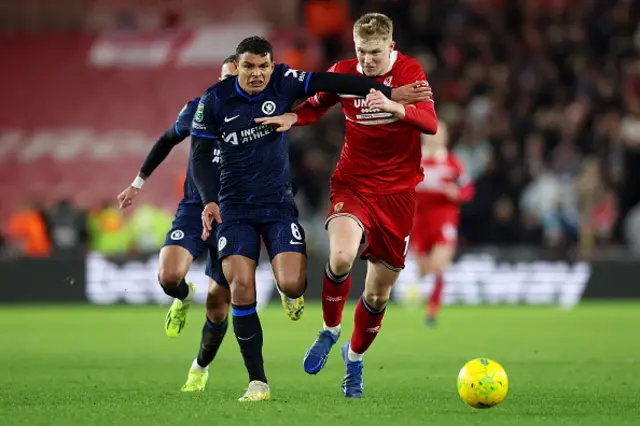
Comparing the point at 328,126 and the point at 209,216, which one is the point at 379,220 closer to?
the point at 209,216

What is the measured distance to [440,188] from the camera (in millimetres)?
15180

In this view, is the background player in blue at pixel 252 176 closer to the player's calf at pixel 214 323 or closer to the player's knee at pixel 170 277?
the player's calf at pixel 214 323

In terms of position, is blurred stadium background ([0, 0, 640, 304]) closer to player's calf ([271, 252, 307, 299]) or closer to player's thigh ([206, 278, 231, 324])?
player's thigh ([206, 278, 231, 324])

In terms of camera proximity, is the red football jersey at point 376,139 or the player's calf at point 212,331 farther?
the player's calf at point 212,331

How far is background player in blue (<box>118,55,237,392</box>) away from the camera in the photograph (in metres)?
8.35

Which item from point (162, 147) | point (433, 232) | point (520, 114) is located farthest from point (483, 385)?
point (520, 114)

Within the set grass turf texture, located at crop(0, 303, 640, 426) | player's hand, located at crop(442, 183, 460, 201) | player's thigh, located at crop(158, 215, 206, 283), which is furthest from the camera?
player's hand, located at crop(442, 183, 460, 201)

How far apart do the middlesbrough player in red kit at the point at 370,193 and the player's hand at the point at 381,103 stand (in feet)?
0.95

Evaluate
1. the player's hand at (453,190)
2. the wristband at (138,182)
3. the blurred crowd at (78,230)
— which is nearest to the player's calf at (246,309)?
the wristband at (138,182)

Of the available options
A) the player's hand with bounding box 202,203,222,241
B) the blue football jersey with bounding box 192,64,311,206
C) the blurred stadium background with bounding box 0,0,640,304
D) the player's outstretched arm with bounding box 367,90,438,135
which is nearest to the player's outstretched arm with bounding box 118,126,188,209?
the blue football jersey with bounding box 192,64,311,206

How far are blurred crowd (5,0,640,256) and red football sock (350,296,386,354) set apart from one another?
37.6 ft

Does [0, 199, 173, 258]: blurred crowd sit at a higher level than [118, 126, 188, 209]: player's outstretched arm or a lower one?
lower

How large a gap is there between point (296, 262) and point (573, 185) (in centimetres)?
1270

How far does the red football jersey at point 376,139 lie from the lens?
812 centimetres
